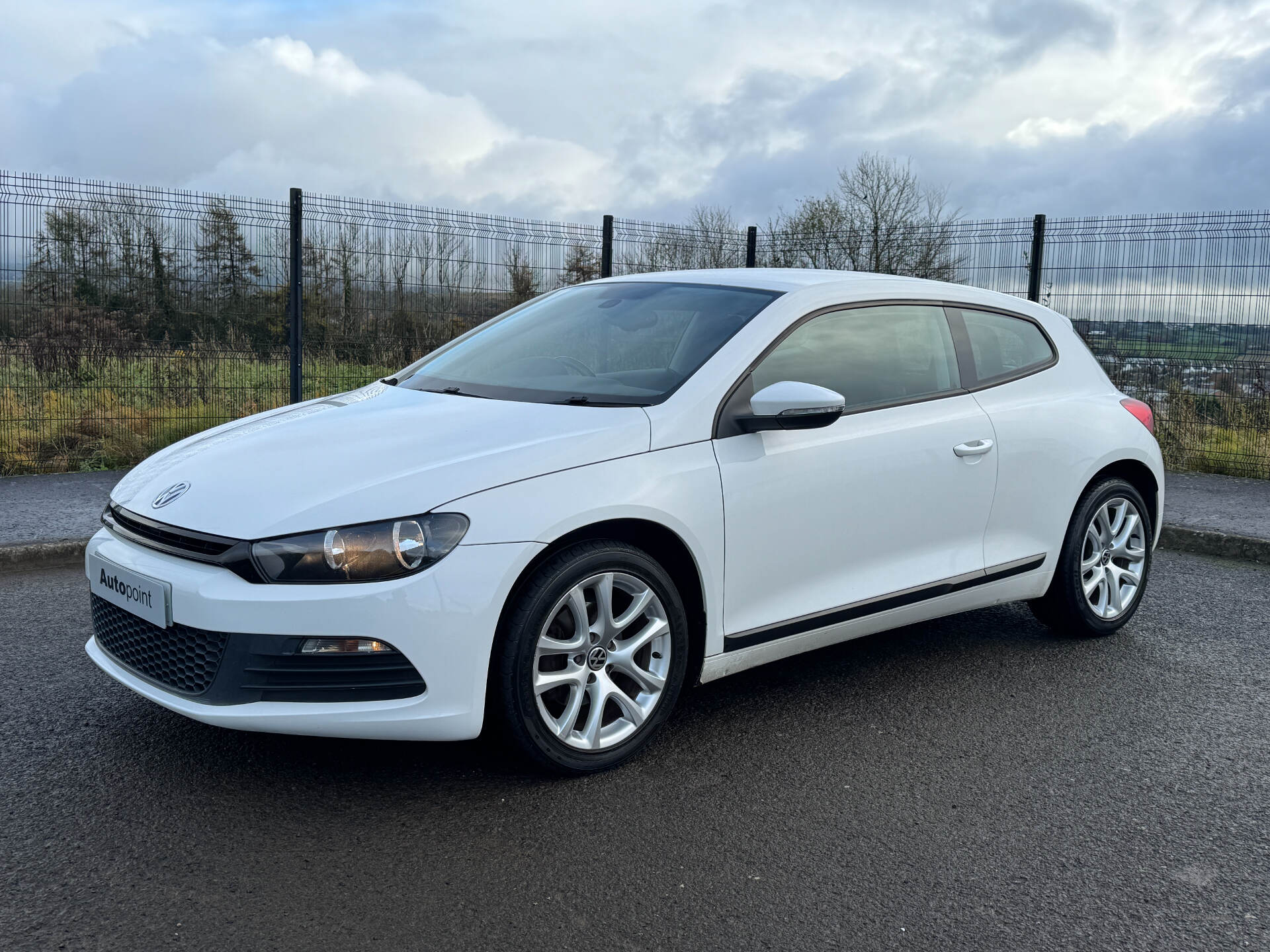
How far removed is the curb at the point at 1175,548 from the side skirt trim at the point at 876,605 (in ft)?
10.2

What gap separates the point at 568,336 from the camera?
442 cm

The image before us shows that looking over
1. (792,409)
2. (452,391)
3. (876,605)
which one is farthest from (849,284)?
(452,391)

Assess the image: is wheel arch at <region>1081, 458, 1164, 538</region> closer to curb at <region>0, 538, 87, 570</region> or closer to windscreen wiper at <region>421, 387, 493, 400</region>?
windscreen wiper at <region>421, 387, 493, 400</region>

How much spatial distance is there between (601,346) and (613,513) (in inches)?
42.3

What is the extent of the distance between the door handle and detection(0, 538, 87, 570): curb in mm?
4598

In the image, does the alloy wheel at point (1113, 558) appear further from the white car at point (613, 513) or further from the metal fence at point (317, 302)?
the metal fence at point (317, 302)

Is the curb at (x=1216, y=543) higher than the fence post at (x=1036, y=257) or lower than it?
lower

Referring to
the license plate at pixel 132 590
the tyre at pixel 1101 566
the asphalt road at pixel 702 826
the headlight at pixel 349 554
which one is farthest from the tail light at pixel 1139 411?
the license plate at pixel 132 590

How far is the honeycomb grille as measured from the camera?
311 cm

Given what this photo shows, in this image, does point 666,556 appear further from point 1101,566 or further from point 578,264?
point 578,264

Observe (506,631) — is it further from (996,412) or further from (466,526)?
(996,412)

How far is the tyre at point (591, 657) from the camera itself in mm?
3232

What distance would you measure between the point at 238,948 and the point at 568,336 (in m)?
2.57

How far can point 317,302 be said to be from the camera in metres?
9.80
